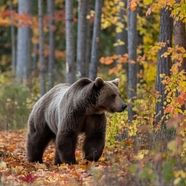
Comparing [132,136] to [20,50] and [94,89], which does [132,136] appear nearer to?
[94,89]

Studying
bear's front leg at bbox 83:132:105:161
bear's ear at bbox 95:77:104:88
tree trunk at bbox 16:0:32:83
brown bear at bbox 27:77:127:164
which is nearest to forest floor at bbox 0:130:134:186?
bear's front leg at bbox 83:132:105:161

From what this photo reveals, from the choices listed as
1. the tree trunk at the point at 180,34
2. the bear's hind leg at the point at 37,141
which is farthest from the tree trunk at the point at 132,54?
the bear's hind leg at the point at 37,141

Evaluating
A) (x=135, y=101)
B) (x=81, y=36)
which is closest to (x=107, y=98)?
(x=135, y=101)

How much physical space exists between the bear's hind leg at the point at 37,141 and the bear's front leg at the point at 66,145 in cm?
83

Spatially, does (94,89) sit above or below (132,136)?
above

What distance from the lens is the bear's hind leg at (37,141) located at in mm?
9109

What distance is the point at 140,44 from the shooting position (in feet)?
53.5

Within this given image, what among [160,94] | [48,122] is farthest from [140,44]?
[48,122]

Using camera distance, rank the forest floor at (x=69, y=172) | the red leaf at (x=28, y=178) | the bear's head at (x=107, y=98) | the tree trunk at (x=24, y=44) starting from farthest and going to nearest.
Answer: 1. the tree trunk at (x=24, y=44)
2. the bear's head at (x=107, y=98)
3. the red leaf at (x=28, y=178)
4. the forest floor at (x=69, y=172)

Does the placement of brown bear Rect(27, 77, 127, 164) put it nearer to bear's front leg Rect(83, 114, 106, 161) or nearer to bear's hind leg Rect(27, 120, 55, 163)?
bear's front leg Rect(83, 114, 106, 161)

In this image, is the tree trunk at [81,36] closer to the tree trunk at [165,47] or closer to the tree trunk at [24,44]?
the tree trunk at [165,47]

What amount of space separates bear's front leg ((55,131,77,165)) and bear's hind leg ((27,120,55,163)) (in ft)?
2.72

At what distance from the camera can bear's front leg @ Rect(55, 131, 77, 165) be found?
27.0 ft

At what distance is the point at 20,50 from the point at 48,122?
53.0ft
